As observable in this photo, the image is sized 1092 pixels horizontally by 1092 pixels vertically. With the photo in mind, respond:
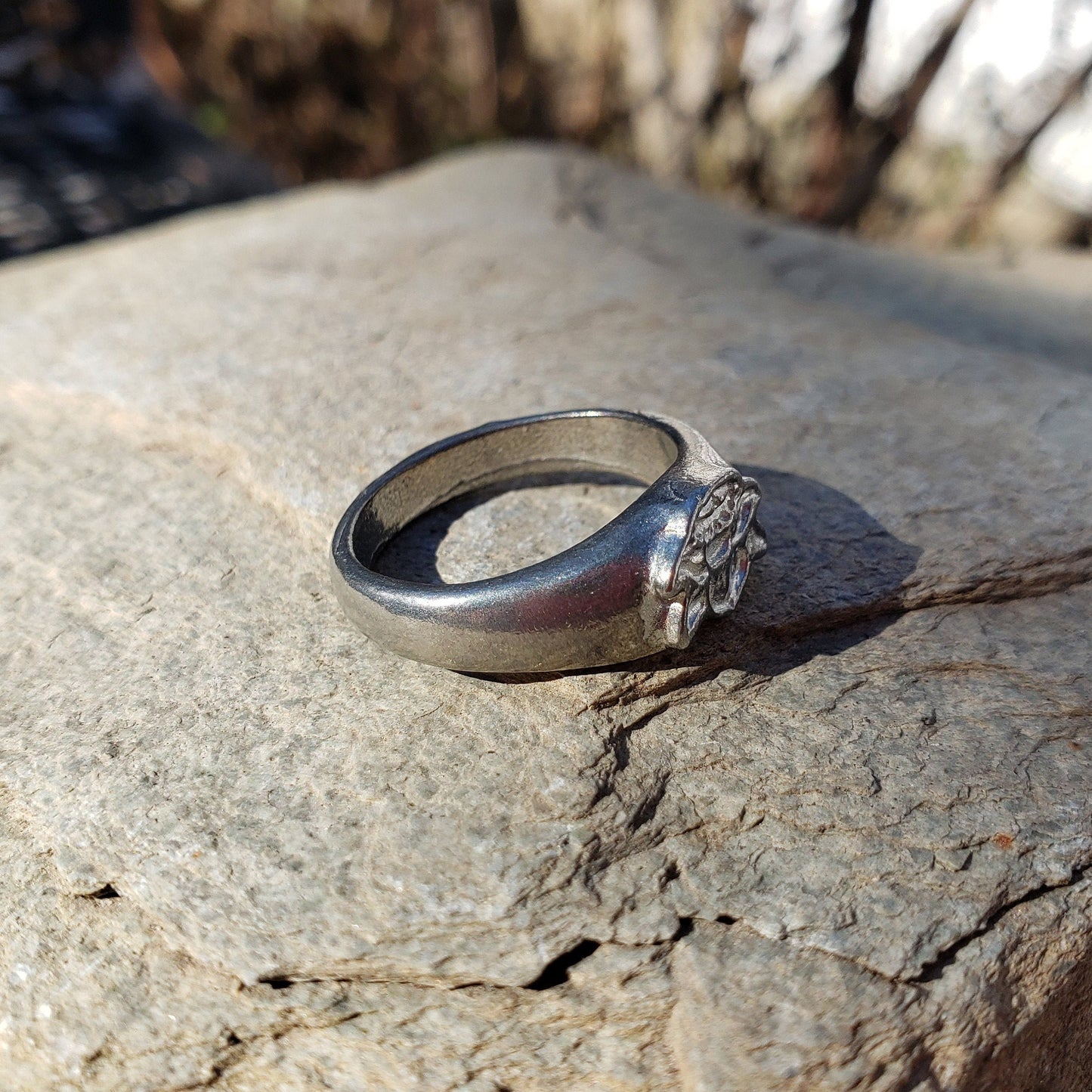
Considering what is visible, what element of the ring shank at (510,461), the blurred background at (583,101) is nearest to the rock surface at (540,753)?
the ring shank at (510,461)

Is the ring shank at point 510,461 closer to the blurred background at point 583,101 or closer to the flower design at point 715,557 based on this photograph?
the flower design at point 715,557

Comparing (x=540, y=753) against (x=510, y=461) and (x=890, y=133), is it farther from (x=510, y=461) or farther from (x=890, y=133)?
(x=890, y=133)

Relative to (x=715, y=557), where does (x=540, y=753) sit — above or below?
below

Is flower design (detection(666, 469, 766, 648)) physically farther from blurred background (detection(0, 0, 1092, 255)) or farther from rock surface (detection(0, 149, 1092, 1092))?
blurred background (detection(0, 0, 1092, 255))

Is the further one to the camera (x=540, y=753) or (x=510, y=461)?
(x=510, y=461)

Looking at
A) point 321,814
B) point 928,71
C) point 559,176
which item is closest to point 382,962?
point 321,814

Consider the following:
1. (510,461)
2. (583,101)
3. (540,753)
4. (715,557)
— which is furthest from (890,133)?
(540,753)
